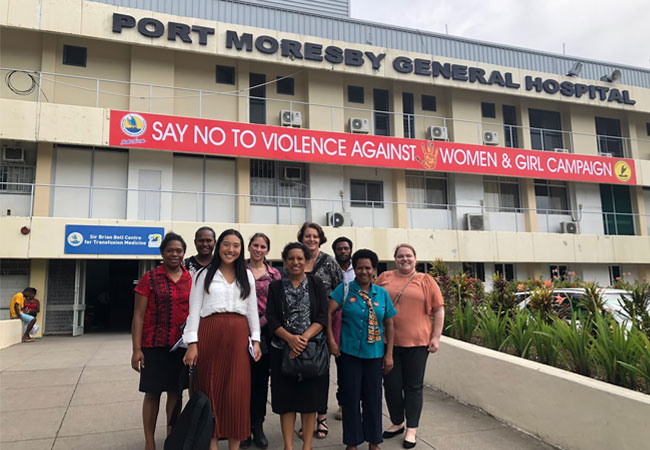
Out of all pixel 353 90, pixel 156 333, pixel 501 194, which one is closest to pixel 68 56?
pixel 353 90

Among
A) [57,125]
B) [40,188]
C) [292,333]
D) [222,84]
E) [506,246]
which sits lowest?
[292,333]

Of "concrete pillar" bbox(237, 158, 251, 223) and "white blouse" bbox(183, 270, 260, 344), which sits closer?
"white blouse" bbox(183, 270, 260, 344)

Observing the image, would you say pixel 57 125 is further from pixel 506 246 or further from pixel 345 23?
pixel 506 246

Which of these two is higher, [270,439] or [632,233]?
[632,233]

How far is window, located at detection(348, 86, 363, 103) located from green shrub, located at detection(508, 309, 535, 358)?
12585 mm

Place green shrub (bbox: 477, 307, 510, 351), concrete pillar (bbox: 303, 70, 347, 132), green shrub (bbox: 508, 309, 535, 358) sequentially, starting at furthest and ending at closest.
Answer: concrete pillar (bbox: 303, 70, 347, 132)
green shrub (bbox: 477, 307, 510, 351)
green shrub (bbox: 508, 309, 535, 358)

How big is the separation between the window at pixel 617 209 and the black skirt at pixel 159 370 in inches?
783

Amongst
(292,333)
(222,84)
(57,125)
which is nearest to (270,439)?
(292,333)

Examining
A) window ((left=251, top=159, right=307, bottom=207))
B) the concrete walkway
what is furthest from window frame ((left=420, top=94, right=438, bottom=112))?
the concrete walkway

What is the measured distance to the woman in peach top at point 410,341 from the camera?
4.07 m

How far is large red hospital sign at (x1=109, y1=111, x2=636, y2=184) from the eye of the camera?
1302 cm

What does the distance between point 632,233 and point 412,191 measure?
10.3 metres

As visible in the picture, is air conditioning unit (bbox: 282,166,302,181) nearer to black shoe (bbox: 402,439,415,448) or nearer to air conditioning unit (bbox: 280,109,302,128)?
air conditioning unit (bbox: 280,109,302,128)

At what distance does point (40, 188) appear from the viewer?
41.7 feet
